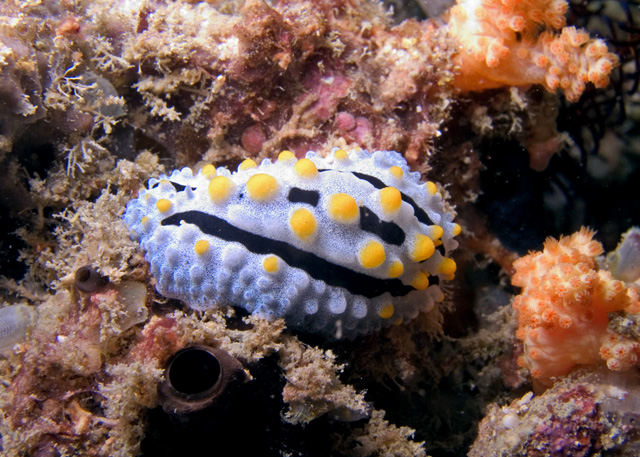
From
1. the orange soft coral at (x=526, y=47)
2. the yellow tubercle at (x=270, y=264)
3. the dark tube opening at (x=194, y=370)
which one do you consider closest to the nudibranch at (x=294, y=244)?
the yellow tubercle at (x=270, y=264)

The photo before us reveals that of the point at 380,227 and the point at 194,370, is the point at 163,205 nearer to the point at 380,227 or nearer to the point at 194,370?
the point at 194,370

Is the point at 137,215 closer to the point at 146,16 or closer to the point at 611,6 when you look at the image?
the point at 146,16

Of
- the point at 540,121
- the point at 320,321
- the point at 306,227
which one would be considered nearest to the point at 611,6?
the point at 540,121

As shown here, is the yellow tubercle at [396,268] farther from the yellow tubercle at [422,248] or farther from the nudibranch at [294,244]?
the yellow tubercle at [422,248]

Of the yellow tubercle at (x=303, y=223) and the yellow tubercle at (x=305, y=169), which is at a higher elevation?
the yellow tubercle at (x=305, y=169)

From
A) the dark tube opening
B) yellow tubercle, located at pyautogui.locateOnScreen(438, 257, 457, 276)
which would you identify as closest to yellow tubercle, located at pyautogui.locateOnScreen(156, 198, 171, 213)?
the dark tube opening

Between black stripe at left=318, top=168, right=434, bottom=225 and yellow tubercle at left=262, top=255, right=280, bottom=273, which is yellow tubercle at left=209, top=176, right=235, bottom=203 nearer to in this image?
yellow tubercle at left=262, top=255, right=280, bottom=273
